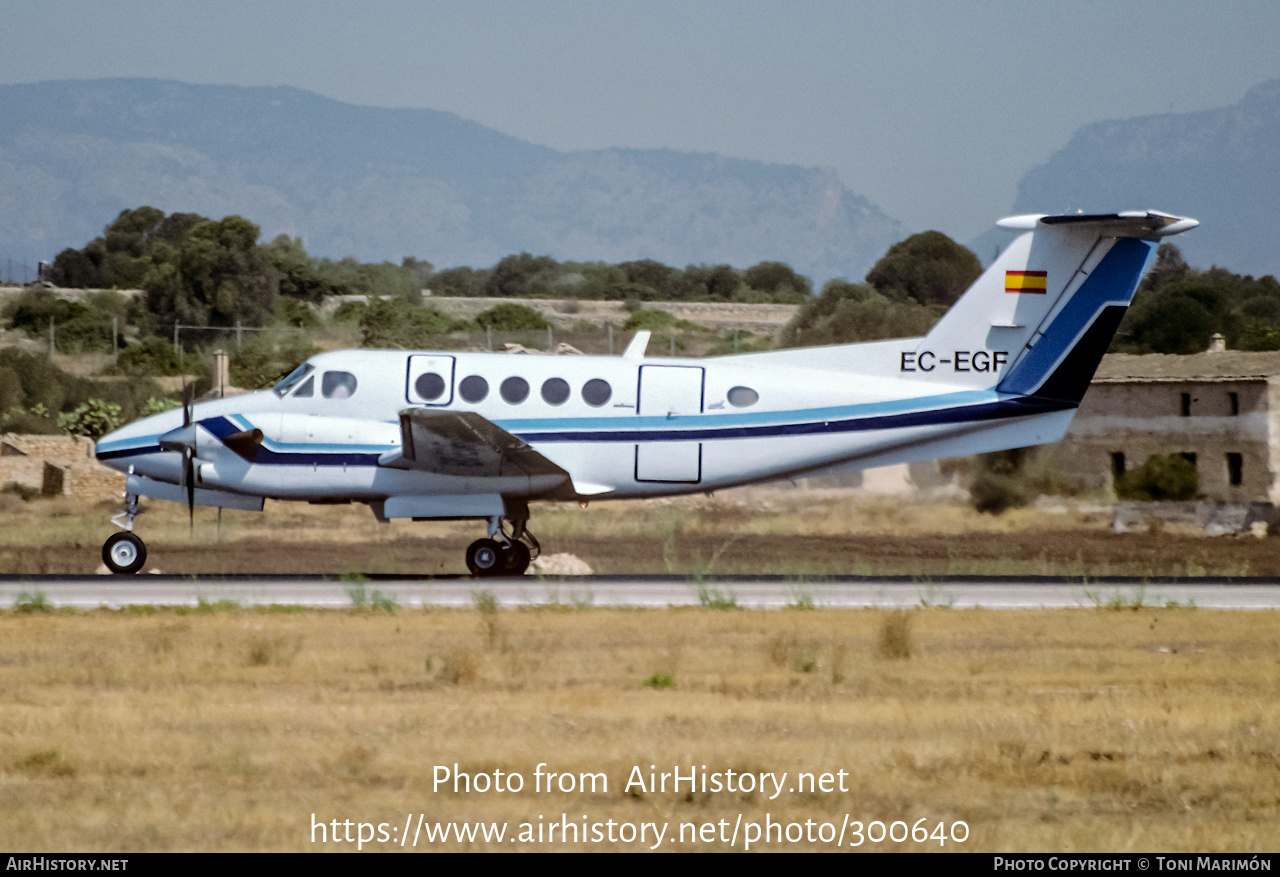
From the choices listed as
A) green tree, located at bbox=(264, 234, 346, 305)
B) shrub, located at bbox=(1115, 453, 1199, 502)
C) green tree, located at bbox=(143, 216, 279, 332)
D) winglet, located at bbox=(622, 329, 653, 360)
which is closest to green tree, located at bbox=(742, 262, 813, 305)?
green tree, located at bbox=(264, 234, 346, 305)

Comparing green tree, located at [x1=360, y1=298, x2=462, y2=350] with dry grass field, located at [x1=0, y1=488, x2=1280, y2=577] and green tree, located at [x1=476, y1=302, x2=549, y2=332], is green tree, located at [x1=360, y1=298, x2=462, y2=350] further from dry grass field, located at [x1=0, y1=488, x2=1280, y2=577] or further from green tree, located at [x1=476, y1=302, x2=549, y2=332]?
dry grass field, located at [x1=0, y1=488, x2=1280, y2=577]

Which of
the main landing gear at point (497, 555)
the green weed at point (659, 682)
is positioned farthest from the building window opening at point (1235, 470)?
the green weed at point (659, 682)

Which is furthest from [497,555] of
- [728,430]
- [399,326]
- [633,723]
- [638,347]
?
[399,326]

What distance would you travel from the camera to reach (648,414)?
71.2ft

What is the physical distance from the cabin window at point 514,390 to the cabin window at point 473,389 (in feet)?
0.77

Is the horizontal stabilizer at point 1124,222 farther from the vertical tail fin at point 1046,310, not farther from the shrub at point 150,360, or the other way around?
the shrub at point 150,360

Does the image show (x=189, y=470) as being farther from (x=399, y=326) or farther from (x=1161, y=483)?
(x=399, y=326)

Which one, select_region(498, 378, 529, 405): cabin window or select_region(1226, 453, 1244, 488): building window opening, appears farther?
select_region(1226, 453, 1244, 488): building window opening

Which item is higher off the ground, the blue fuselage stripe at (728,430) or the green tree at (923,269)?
the green tree at (923,269)

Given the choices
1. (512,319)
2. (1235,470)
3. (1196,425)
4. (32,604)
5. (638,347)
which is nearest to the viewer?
(32,604)

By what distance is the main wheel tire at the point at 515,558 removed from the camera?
22.3 meters

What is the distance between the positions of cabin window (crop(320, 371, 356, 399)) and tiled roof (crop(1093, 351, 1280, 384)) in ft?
87.2

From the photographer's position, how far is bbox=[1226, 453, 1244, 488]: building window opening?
42.0 meters

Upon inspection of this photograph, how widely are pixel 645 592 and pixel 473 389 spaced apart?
3983mm
